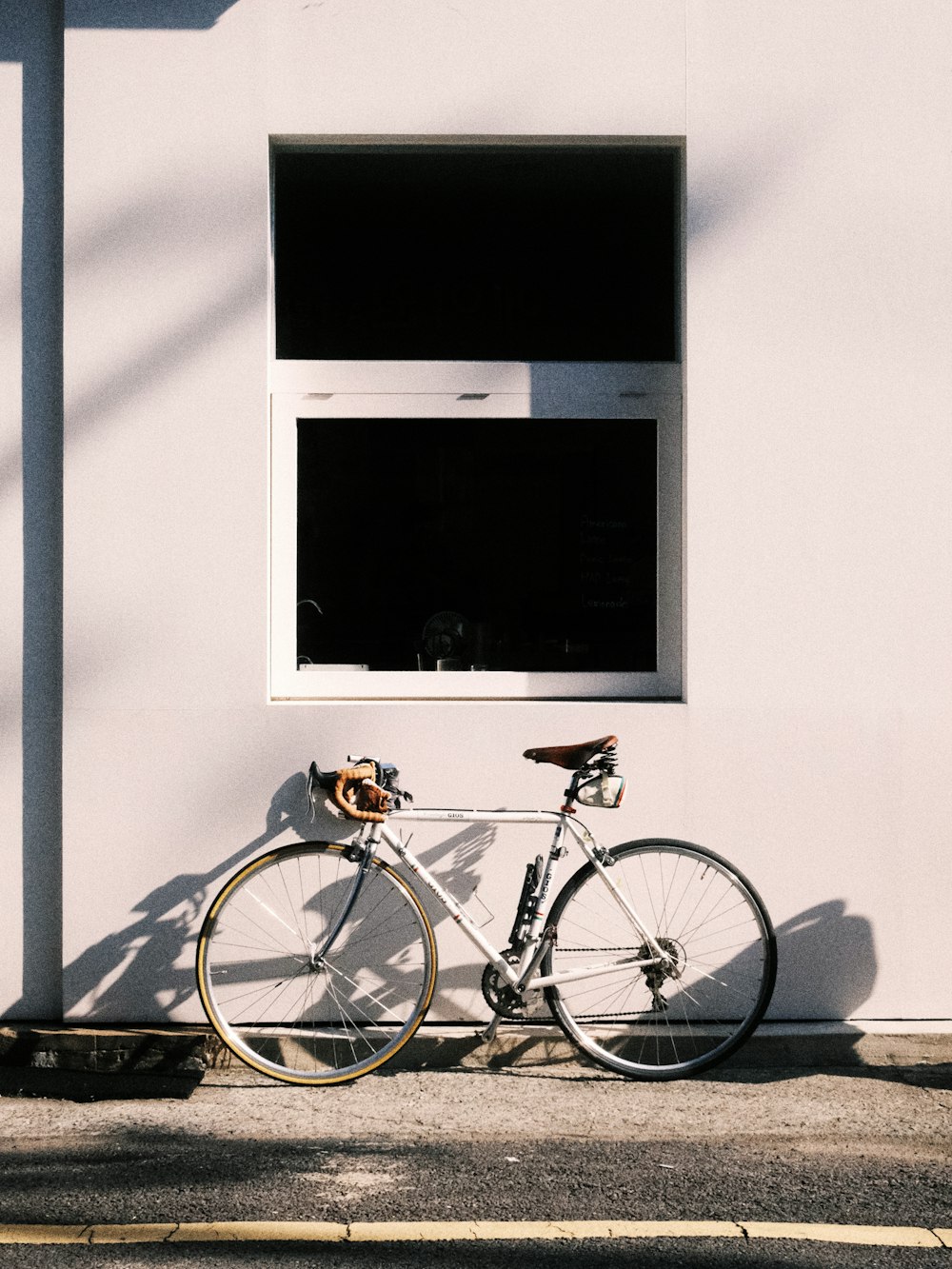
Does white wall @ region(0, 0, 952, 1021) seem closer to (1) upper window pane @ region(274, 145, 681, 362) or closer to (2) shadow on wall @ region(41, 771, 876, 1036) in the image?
(2) shadow on wall @ region(41, 771, 876, 1036)

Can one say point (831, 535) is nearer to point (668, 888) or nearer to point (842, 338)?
point (842, 338)

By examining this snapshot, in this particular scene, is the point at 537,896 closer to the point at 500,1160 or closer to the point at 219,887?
the point at 500,1160

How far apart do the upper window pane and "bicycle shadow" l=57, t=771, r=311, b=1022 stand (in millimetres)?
1886

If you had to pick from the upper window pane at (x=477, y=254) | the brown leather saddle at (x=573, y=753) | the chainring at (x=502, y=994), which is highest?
the upper window pane at (x=477, y=254)

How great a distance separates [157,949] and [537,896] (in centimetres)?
148

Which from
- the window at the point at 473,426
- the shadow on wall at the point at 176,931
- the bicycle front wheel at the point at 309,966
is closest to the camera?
the bicycle front wheel at the point at 309,966

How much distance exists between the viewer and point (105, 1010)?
4719mm

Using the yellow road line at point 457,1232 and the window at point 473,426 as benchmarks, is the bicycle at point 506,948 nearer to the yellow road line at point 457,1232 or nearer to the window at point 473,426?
the window at point 473,426

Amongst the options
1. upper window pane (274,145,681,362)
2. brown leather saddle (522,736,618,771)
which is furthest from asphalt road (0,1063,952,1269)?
upper window pane (274,145,681,362)

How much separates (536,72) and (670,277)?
95cm

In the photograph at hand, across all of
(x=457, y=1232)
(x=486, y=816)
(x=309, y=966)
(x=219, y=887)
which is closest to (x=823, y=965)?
(x=486, y=816)

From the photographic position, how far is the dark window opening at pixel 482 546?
5.10 metres

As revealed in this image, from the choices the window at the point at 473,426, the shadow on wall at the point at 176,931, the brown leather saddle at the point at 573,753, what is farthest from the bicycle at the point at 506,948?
the window at the point at 473,426

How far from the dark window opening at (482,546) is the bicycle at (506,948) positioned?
0.69 metres
